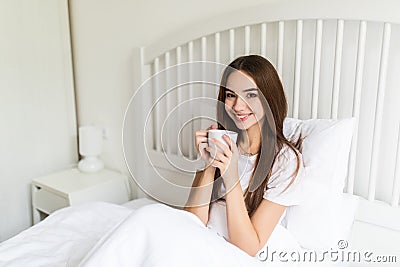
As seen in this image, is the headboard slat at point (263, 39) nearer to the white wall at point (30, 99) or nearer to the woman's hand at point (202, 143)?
the woman's hand at point (202, 143)

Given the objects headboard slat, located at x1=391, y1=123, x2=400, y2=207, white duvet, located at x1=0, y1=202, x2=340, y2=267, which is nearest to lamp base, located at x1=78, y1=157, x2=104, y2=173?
white duvet, located at x1=0, y1=202, x2=340, y2=267

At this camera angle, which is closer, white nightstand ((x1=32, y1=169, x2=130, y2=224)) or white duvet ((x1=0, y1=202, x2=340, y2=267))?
white duvet ((x1=0, y1=202, x2=340, y2=267))

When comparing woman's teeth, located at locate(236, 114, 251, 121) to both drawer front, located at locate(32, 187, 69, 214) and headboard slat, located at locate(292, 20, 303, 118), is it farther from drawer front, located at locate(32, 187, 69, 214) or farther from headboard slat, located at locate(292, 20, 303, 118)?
drawer front, located at locate(32, 187, 69, 214)

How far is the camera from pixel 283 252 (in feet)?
3.82

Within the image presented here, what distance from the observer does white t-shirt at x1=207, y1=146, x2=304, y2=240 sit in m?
1.14

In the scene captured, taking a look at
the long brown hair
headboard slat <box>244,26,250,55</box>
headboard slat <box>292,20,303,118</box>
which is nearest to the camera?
the long brown hair

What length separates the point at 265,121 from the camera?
1.20 m

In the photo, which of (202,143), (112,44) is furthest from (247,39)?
(112,44)

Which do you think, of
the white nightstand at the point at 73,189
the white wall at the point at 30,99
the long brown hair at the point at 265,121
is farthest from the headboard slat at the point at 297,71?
the white wall at the point at 30,99

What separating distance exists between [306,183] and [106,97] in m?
1.34

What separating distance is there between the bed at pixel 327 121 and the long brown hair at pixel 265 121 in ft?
0.25

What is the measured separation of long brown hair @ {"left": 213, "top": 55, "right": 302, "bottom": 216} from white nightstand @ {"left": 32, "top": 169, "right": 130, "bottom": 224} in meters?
0.93

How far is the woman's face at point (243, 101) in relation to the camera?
1123 mm

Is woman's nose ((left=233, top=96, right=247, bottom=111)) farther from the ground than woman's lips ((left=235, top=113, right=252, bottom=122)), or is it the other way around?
woman's nose ((left=233, top=96, right=247, bottom=111))
